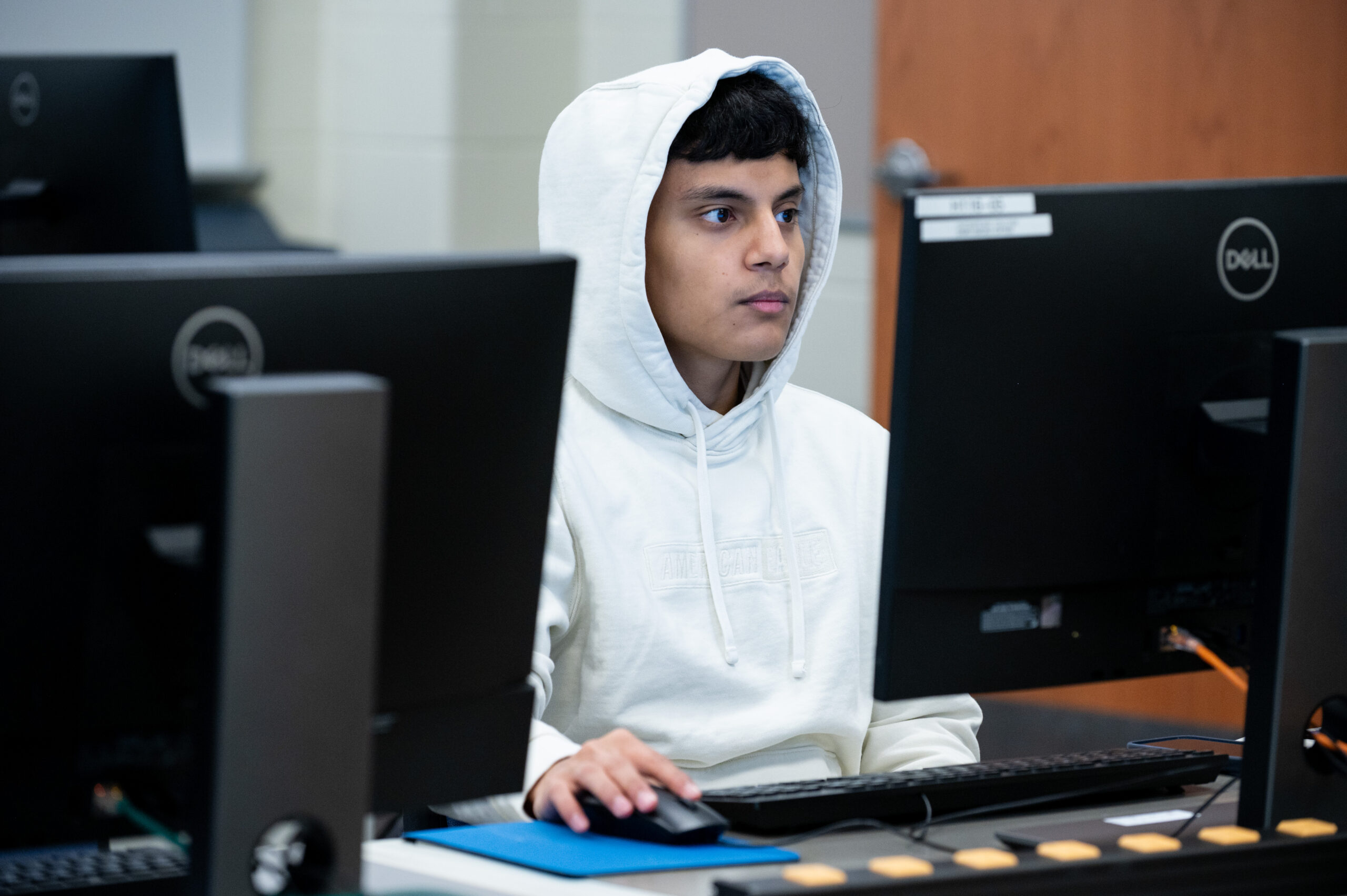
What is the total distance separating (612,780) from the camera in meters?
1.20

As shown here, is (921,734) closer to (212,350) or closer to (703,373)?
(703,373)

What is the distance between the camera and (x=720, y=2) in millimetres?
3666

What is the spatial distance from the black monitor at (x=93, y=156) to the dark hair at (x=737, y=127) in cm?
56

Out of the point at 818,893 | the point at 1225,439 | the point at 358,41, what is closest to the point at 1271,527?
the point at 1225,439

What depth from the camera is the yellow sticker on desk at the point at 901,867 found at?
986 mm

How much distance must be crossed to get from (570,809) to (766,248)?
2.26 feet

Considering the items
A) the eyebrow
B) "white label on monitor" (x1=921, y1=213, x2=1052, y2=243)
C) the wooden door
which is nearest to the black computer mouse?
"white label on monitor" (x1=921, y1=213, x2=1052, y2=243)

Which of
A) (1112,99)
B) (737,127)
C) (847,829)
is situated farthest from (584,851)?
(1112,99)

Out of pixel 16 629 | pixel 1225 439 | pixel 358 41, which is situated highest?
pixel 358 41

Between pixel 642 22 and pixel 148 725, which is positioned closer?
pixel 148 725

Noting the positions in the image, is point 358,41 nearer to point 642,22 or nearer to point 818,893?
point 642,22

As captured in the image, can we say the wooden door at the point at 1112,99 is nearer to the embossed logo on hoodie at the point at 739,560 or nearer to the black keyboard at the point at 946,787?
the embossed logo on hoodie at the point at 739,560

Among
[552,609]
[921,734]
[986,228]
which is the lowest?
[921,734]

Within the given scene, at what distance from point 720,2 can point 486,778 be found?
2.92 meters
